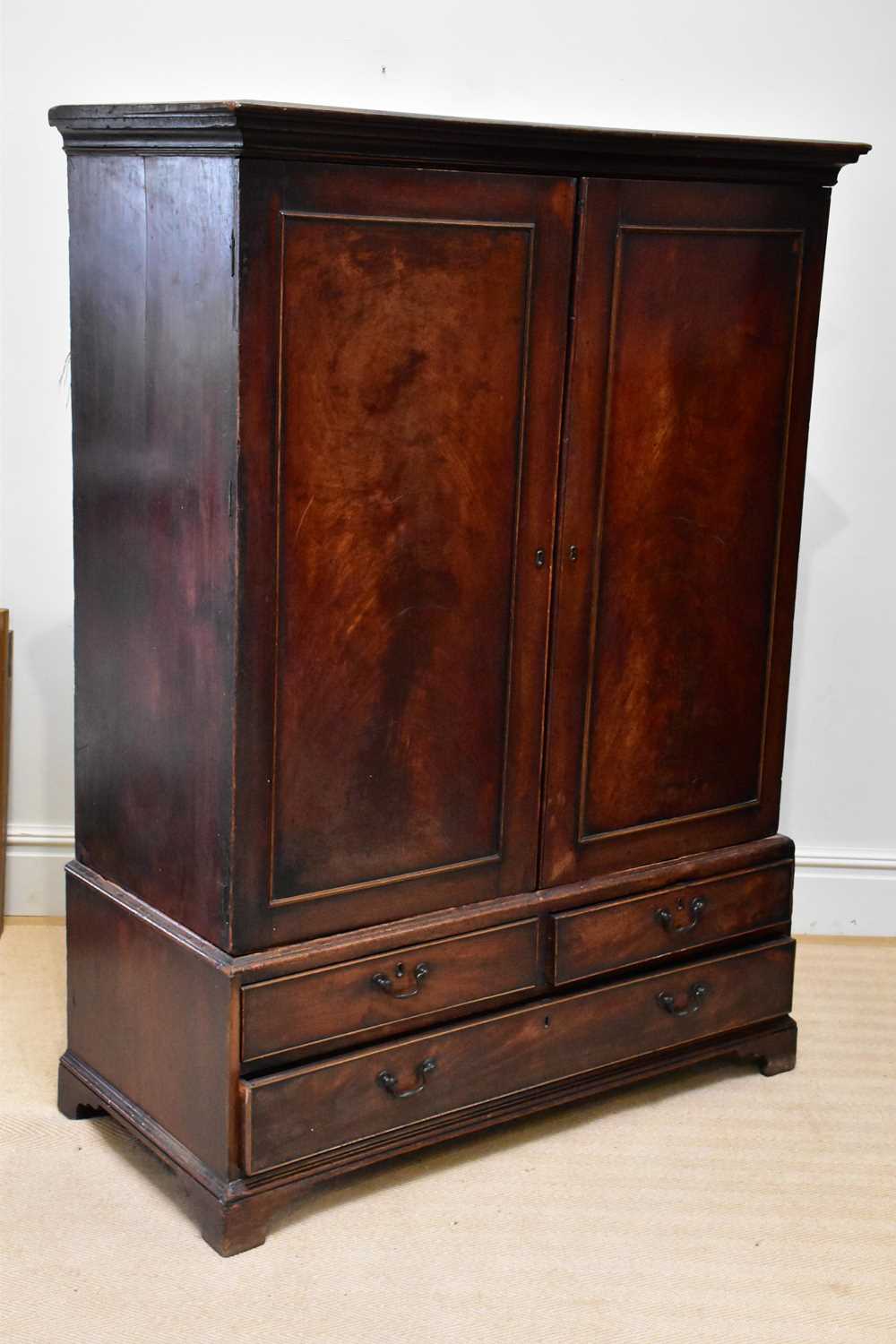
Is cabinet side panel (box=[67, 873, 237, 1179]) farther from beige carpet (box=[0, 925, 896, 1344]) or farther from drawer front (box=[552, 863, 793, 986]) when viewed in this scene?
drawer front (box=[552, 863, 793, 986])

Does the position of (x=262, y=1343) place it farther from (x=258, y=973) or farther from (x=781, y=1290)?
(x=781, y=1290)

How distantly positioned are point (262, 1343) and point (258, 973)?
479mm

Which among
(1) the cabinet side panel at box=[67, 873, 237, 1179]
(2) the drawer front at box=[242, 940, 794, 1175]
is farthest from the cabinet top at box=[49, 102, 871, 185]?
(2) the drawer front at box=[242, 940, 794, 1175]

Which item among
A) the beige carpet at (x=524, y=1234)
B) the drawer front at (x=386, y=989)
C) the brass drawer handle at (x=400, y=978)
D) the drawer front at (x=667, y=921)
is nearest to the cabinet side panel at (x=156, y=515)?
the drawer front at (x=386, y=989)

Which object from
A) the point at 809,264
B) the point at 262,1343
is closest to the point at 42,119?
the point at 809,264

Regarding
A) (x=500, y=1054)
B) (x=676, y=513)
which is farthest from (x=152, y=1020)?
(x=676, y=513)

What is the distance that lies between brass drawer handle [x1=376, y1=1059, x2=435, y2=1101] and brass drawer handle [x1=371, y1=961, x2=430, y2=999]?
0.11 metres

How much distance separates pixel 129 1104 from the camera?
8.54 ft

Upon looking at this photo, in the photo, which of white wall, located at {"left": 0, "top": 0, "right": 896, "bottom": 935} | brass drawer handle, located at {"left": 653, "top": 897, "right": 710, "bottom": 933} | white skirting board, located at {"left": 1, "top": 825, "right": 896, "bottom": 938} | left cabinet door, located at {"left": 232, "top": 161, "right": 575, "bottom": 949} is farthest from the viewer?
white skirting board, located at {"left": 1, "top": 825, "right": 896, "bottom": 938}

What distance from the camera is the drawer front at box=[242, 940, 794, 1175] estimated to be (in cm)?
242

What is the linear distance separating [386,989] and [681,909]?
0.59 metres

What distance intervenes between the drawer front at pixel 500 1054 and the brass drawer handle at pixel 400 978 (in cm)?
7

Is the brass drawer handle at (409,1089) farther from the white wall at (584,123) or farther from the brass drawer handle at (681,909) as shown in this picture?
the white wall at (584,123)

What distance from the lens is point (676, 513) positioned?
8.76 feet
